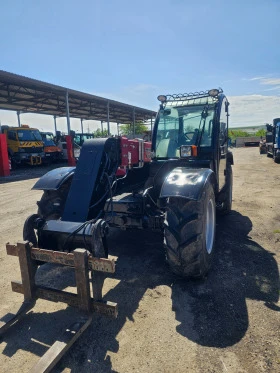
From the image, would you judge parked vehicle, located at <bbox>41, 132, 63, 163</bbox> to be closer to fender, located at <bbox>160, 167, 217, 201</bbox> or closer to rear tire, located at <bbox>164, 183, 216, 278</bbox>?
fender, located at <bbox>160, 167, 217, 201</bbox>

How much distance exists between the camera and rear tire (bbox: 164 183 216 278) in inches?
117

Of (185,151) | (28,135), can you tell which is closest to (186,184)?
(185,151)

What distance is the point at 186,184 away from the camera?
318 centimetres

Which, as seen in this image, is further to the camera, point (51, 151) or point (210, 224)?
point (51, 151)

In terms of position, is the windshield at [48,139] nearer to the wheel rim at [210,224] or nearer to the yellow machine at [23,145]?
the yellow machine at [23,145]

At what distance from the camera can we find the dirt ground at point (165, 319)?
85.3 inches

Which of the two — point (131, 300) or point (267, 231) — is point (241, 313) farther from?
point (267, 231)

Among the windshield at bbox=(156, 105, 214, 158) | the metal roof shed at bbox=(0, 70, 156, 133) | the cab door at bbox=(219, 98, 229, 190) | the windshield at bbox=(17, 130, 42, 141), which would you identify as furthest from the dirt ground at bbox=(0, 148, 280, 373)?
the windshield at bbox=(17, 130, 42, 141)

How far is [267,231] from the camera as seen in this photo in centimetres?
502

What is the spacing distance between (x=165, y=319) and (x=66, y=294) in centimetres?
99

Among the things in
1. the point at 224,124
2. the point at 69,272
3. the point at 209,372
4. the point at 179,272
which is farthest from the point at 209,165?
the point at 209,372

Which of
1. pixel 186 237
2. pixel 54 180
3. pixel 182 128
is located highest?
pixel 182 128

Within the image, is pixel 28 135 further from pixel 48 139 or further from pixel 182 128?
pixel 182 128

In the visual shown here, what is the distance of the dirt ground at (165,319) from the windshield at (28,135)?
50.6ft
